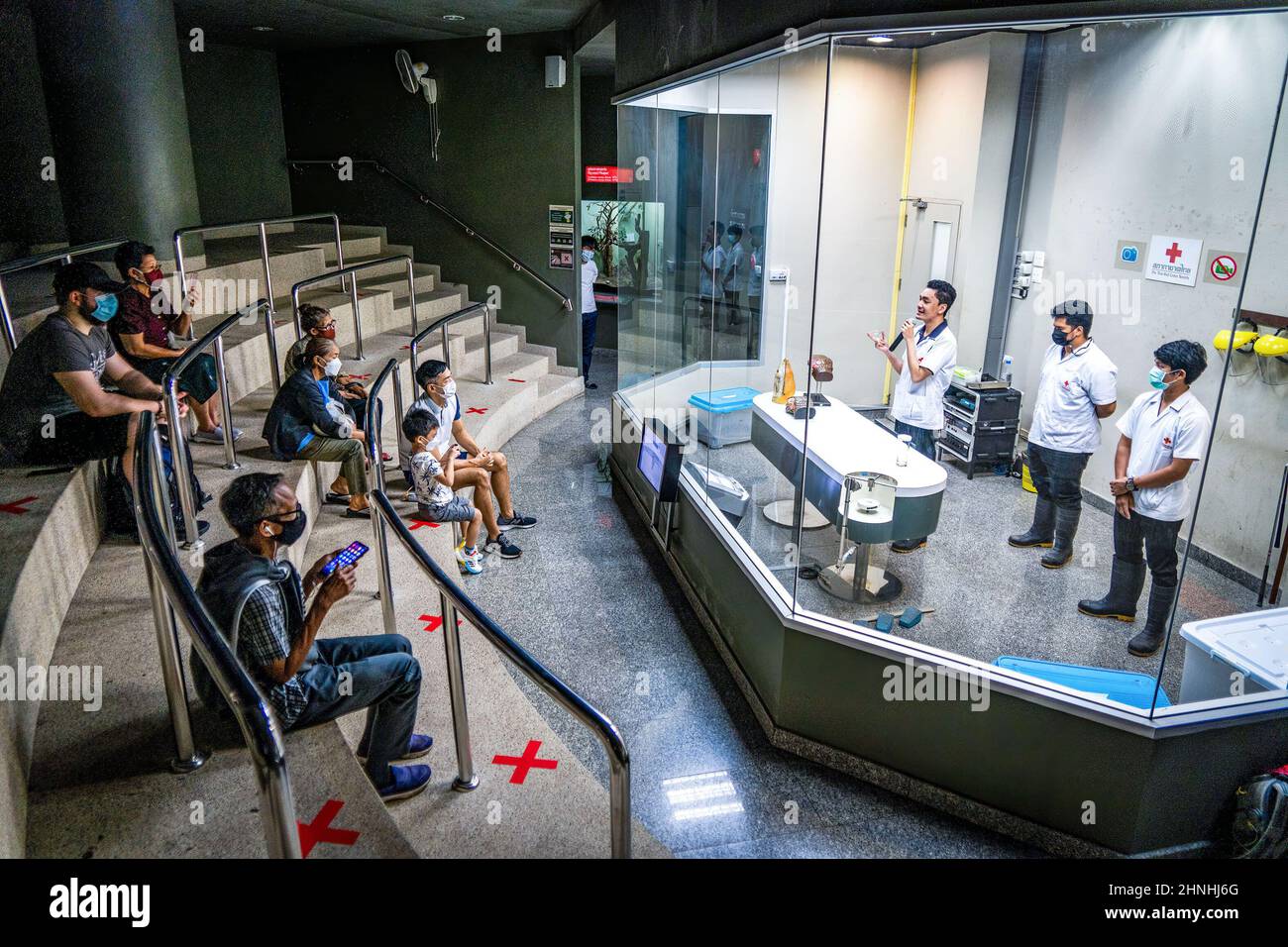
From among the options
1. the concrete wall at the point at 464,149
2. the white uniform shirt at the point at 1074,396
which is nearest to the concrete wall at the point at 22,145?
the concrete wall at the point at 464,149

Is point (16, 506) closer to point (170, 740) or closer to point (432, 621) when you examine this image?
point (170, 740)

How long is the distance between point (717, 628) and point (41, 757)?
320 centimetres

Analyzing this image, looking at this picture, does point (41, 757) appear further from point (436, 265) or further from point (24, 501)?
point (436, 265)

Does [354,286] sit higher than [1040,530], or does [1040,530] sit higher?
[354,286]

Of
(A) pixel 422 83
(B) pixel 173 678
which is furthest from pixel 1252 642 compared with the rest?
(A) pixel 422 83

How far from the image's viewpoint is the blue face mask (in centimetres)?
383

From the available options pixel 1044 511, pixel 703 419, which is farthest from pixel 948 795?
pixel 703 419

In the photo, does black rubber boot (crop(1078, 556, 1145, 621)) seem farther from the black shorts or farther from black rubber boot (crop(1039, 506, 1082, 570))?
the black shorts

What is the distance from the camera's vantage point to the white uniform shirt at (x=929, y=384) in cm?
550

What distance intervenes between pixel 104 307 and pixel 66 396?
1.41 feet

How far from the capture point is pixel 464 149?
977 centimetres

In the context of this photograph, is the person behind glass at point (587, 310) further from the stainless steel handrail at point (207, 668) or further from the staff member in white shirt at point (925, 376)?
the stainless steel handrail at point (207, 668)

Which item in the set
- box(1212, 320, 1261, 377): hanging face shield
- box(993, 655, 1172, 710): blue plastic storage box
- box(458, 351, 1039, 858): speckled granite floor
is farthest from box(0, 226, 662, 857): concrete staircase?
box(1212, 320, 1261, 377): hanging face shield

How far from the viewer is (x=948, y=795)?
3.71 meters
